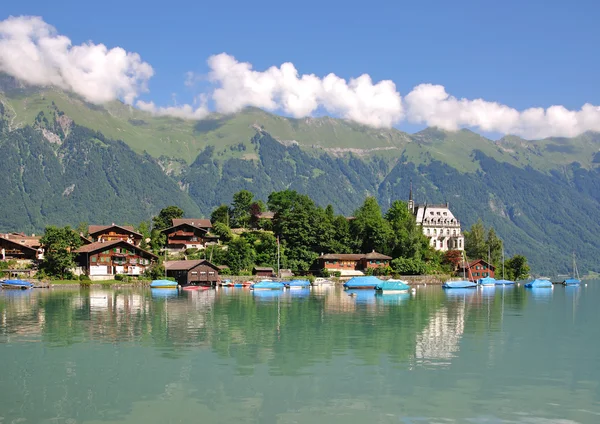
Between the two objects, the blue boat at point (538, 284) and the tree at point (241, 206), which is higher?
the tree at point (241, 206)

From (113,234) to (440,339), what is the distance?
101m

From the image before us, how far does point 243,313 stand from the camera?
205 feet

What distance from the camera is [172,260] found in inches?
4978

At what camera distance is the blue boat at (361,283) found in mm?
111312

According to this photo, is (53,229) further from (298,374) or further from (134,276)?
(298,374)

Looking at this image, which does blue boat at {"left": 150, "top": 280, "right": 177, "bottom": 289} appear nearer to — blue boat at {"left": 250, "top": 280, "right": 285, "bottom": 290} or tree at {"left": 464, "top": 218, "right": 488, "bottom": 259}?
blue boat at {"left": 250, "top": 280, "right": 285, "bottom": 290}

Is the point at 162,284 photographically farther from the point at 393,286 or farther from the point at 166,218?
the point at 166,218

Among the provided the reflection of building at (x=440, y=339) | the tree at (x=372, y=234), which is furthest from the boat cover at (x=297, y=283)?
the reflection of building at (x=440, y=339)

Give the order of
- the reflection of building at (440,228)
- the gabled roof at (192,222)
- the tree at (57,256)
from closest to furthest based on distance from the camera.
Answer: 1. the tree at (57,256)
2. the gabled roof at (192,222)
3. the reflection of building at (440,228)

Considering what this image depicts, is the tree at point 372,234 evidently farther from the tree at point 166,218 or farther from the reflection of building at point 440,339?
the reflection of building at point 440,339

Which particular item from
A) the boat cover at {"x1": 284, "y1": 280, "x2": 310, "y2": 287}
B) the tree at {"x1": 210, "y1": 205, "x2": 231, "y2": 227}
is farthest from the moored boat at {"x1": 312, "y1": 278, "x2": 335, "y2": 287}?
the tree at {"x1": 210, "y1": 205, "x2": 231, "y2": 227}

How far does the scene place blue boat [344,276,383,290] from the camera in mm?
111312

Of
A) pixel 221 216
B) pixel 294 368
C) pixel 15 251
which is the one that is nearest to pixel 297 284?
pixel 15 251

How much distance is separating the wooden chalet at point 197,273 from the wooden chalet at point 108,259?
21.4 feet
